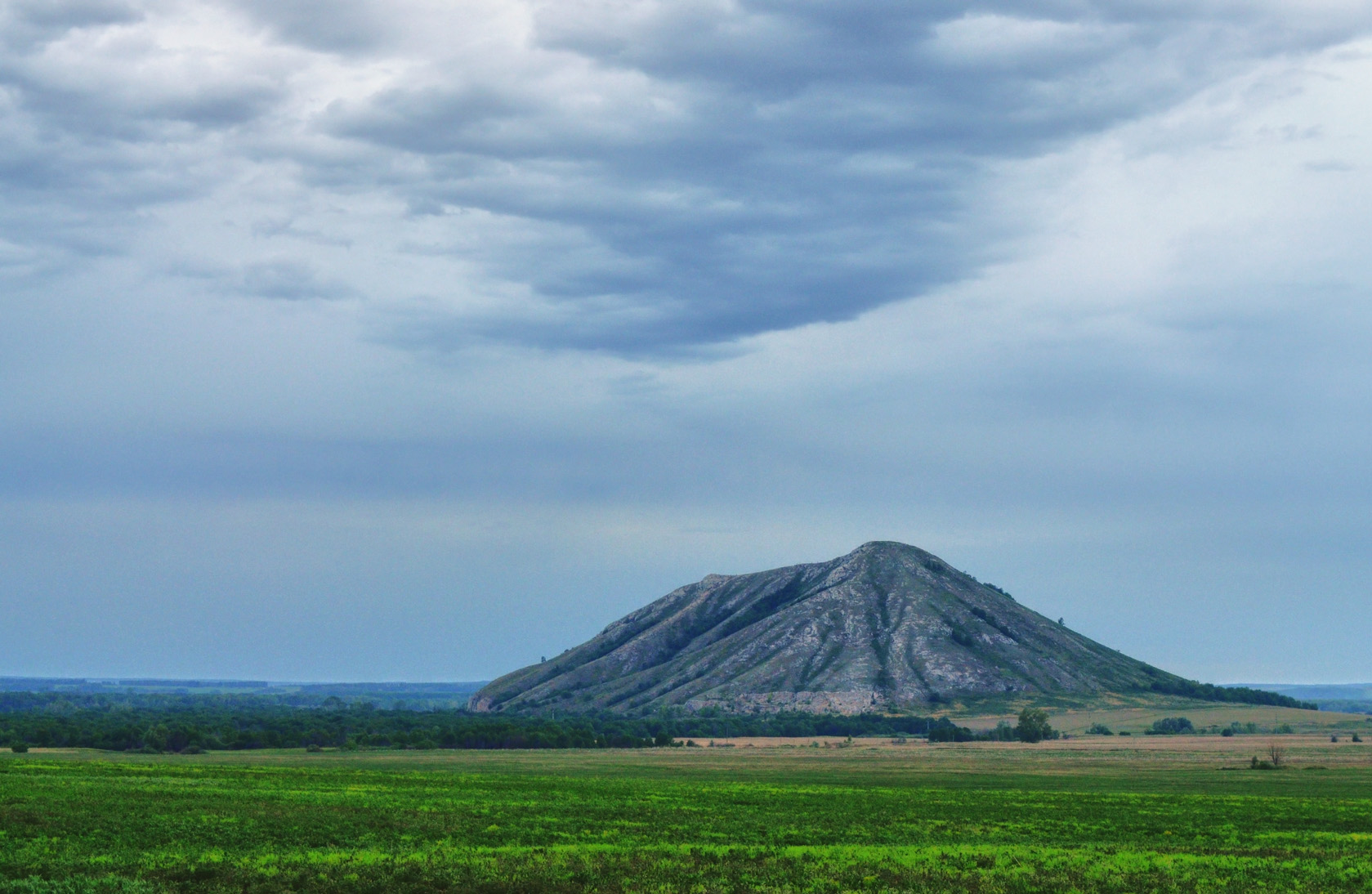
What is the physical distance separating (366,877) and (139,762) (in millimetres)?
114593

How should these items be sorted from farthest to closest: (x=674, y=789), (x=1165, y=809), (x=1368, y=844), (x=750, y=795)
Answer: (x=674, y=789) < (x=750, y=795) < (x=1165, y=809) < (x=1368, y=844)

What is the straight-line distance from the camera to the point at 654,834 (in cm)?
6819

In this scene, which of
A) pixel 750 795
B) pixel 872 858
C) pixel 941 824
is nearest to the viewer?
pixel 872 858

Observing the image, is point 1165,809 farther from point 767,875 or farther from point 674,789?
point 767,875

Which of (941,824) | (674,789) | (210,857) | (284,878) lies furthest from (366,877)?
(674,789)

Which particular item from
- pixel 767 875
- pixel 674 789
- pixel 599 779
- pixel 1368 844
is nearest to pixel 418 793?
pixel 674 789

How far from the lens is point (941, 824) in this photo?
77.5 metres

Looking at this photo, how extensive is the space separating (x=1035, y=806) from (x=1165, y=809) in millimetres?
9742

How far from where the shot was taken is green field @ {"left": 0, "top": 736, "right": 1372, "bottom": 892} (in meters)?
49.3

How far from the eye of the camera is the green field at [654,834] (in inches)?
1940

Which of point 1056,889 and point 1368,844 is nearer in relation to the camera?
point 1056,889

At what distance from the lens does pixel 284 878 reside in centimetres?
4797

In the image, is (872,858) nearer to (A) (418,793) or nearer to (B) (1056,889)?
(B) (1056,889)

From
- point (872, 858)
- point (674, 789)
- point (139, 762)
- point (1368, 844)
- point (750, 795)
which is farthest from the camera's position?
point (139, 762)
